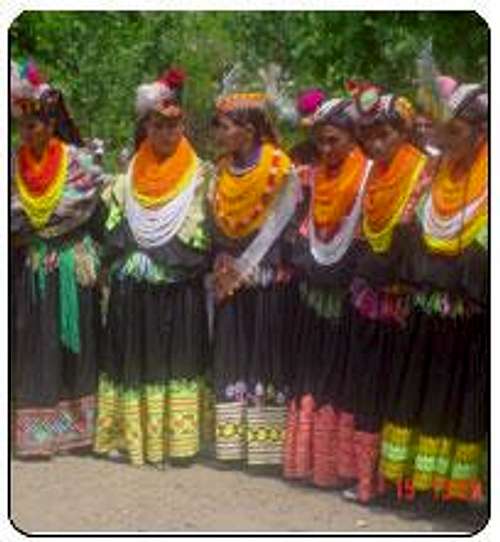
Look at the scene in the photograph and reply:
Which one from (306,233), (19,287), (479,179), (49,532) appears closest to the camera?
(479,179)

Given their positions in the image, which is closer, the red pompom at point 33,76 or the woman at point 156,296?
the woman at point 156,296

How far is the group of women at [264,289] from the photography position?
5055 mm

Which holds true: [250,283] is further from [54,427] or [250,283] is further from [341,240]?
[54,427]

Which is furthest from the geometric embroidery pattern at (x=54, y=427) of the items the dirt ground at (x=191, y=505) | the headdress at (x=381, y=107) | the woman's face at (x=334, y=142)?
the headdress at (x=381, y=107)

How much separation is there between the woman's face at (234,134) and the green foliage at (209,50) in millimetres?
247

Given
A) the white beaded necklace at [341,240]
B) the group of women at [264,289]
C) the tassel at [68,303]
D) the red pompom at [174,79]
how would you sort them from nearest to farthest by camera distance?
the group of women at [264,289]
the white beaded necklace at [341,240]
the red pompom at [174,79]
the tassel at [68,303]

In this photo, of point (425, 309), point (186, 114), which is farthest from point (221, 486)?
point (186, 114)

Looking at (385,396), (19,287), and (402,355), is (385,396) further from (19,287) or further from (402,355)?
(19,287)

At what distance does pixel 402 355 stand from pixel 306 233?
2.39 feet

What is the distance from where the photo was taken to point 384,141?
17.2 feet

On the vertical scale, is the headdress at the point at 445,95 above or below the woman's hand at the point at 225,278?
above

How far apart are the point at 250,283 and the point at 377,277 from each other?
2.39ft

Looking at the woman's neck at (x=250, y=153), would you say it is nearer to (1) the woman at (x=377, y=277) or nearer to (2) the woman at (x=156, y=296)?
(2) the woman at (x=156, y=296)

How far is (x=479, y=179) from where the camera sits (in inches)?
190
